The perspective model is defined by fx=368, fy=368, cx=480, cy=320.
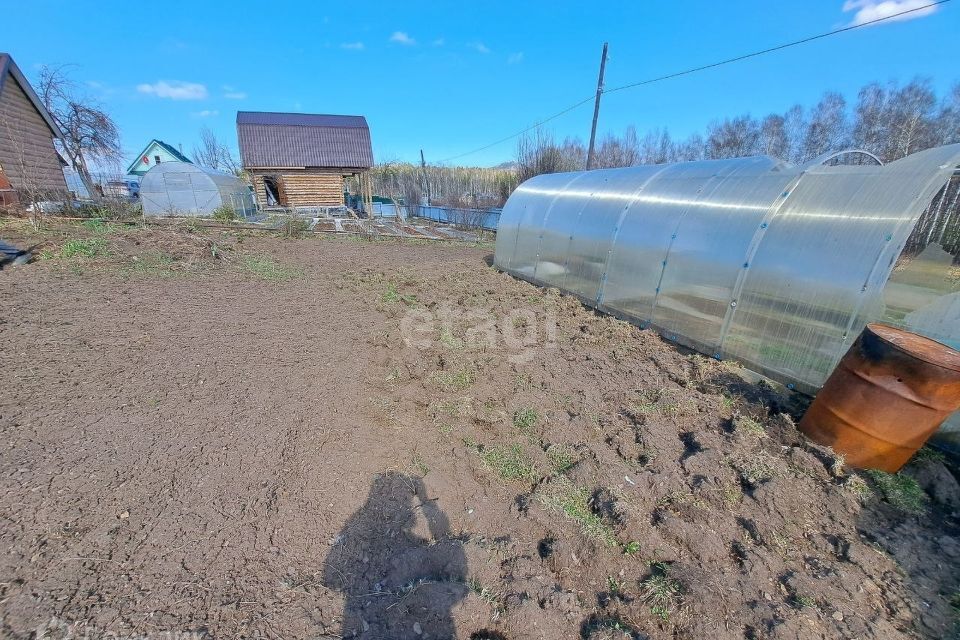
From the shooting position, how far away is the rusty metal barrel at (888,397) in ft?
9.18

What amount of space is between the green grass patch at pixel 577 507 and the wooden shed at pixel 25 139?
777 inches

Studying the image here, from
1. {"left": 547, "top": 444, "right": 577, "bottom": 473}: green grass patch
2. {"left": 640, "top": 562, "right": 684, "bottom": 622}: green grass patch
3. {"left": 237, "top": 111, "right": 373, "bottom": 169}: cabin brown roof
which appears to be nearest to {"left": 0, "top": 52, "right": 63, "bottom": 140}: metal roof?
{"left": 237, "top": 111, "right": 373, "bottom": 169}: cabin brown roof

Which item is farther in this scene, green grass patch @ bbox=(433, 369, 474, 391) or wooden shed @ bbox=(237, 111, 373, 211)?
wooden shed @ bbox=(237, 111, 373, 211)

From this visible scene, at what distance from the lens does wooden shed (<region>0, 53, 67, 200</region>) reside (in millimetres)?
15156

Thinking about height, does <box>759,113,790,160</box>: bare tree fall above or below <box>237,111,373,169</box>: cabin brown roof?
above

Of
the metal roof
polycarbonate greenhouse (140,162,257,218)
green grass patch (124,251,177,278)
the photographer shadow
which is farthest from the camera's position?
polycarbonate greenhouse (140,162,257,218)

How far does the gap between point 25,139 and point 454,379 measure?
82.9 ft

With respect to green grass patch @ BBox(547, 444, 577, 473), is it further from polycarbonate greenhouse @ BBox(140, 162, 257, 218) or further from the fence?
polycarbonate greenhouse @ BBox(140, 162, 257, 218)

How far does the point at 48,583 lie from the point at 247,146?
1068 inches

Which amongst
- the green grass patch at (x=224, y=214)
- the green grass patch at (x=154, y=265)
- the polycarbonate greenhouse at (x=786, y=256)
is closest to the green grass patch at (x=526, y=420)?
the polycarbonate greenhouse at (x=786, y=256)

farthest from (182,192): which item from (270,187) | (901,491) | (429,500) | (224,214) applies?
(901,491)

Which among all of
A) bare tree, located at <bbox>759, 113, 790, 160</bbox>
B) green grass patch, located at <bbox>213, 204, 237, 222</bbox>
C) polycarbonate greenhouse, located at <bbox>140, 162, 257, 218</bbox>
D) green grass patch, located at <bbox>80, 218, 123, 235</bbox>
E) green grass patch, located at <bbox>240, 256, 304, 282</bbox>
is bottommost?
green grass patch, located at <bbox>240, 256, 304, 282</bbox>

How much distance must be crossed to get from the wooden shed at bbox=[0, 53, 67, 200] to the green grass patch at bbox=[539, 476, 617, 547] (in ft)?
64.7

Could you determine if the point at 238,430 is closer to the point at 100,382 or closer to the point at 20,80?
the point at 100,382
